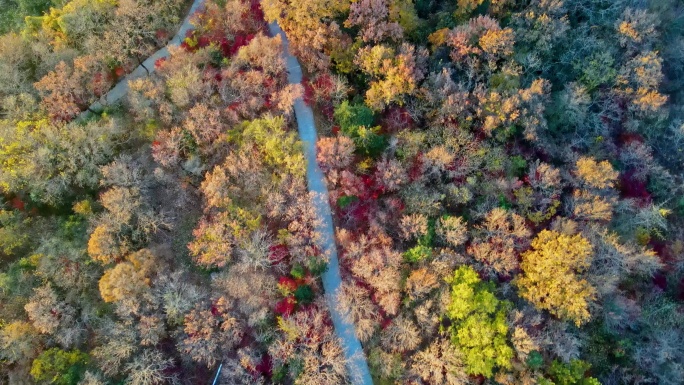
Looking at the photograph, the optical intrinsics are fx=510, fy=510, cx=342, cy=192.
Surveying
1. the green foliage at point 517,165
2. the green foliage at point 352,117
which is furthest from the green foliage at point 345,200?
the green foliage at point 517,165

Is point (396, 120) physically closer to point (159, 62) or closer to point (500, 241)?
point (500, 241)

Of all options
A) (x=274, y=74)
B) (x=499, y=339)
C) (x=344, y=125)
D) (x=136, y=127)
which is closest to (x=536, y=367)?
(x=499, y=339)

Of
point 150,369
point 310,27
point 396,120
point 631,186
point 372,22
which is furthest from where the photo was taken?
point 631,186

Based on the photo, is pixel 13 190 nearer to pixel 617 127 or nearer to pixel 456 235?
pixel 456 235

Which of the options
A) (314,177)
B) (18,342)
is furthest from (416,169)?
(18,342)

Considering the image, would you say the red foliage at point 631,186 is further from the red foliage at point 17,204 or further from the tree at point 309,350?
the red foliage at point 17,204

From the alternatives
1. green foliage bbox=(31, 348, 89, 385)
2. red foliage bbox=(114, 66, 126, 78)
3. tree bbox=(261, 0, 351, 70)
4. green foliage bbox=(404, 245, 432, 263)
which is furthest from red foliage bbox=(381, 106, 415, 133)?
green foliage bbox=(31, 348, 89, 385)
